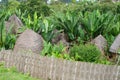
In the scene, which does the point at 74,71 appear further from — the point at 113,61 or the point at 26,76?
the point at 113,61

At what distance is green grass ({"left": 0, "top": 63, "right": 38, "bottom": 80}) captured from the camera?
8797 millimetres

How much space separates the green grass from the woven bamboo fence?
171 mm

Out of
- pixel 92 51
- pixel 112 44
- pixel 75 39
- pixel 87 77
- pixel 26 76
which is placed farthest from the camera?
pixel 75 39

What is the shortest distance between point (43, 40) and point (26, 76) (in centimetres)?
244

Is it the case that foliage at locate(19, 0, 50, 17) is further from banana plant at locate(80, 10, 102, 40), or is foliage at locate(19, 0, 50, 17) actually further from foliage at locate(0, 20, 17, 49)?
foliage at locate(0, 20, 17, 49)

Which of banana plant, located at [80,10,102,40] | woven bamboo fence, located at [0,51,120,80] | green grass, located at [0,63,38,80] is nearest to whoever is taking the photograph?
woven bamboo fence, located at [0,51,120,80]

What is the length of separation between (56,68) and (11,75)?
1318mm

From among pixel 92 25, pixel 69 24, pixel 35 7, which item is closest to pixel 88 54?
pixel 92 25

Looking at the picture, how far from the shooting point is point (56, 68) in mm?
8836

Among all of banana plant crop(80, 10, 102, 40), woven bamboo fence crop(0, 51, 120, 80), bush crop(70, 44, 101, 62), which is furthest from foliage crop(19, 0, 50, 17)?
woven bamboo fence crop(0, 51, 120, 80)

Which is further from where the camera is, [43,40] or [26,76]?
[43,40]

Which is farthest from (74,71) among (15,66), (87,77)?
(15,66)

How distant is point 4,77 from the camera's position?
8.79 m

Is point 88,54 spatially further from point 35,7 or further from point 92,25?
point 35,7
